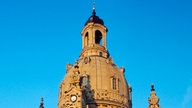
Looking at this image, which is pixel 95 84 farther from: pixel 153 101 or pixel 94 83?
pixel 153 101

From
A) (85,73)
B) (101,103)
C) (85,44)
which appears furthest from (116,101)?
(85,44)

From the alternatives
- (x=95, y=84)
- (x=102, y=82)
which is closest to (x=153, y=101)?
(x=102, y=82)

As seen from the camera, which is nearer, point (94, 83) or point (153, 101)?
point (153, 101)

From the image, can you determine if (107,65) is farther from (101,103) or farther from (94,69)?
(101,103)

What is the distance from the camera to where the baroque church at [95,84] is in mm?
74000

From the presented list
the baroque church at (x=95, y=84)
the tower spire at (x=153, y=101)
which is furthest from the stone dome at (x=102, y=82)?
the tower spire at (x=153, y=101)

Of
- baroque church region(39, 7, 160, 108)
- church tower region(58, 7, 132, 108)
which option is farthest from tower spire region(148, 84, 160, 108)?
church tower region(58, 7, 132, 108)

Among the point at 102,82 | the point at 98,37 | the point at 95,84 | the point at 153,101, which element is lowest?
the point at 153,101

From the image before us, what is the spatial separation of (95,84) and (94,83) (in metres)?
0.29

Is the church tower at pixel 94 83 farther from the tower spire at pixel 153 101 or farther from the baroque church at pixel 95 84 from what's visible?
the tower spire at pixel 153 101

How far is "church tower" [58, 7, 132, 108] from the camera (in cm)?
7381

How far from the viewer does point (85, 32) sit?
95562 mm

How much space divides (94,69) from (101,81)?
3.37m

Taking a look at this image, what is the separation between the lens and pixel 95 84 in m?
80.6
